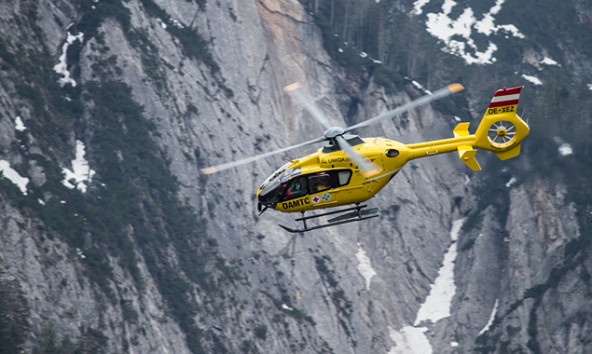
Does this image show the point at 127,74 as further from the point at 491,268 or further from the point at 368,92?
the point at 491,268

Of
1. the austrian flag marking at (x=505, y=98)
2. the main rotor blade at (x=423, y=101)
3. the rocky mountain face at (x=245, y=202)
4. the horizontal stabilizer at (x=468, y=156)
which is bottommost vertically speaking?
the horizontal stabilizer at (x=468, y=156)

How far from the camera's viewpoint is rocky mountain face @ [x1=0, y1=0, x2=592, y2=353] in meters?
95.8

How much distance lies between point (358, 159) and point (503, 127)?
26.2 ft

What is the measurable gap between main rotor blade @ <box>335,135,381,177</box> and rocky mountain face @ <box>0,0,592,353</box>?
1496 inches

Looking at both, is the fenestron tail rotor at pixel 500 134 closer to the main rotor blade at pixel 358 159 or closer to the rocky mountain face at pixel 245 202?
the main rotor blade at pixel 358 159

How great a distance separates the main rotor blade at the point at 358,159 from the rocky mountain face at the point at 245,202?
3800 cm

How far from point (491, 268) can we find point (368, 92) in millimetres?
21722

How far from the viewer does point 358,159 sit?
55656 millimetres

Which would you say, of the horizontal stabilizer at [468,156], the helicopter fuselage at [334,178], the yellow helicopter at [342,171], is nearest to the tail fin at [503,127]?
the yellow helicopter at [342,171]

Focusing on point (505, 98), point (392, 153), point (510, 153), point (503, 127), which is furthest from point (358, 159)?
point (505, 98)

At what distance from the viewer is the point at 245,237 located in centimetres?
10469

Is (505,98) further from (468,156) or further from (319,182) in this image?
(319,182)

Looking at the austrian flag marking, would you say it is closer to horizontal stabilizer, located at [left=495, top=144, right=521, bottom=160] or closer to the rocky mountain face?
horizontal stabilizer, located at [left=495, top=144, right=521, bottom=160]

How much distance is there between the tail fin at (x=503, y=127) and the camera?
2334 inches
